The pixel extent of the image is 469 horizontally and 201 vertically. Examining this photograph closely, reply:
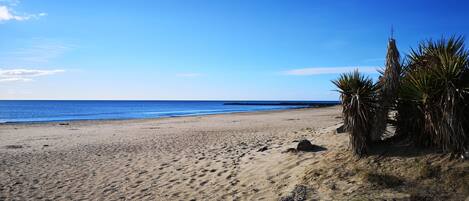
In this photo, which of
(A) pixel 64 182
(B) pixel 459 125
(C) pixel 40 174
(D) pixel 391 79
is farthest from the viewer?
(C) pixel 40 174

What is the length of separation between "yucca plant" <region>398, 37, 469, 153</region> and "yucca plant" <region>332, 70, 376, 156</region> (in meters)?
0.61

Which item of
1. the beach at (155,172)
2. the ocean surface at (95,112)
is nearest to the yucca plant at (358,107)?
the beach at (155,172)

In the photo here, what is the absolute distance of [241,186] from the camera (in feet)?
25.9

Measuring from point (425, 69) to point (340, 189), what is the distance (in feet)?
8.74

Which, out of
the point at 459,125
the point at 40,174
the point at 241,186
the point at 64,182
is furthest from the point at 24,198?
the point at 459,125

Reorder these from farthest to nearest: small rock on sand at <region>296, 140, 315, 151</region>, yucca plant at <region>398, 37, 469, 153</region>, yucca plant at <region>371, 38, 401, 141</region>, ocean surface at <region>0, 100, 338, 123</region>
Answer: ocean surface at <region>0, 100, 338, 123</region> → small rock on sand at <region>296, 140, 315, 151</region> → yucca plant at <region>371, 38, 401, 141</region> → yucca plant at <region>398, 37, 469, 153</region>

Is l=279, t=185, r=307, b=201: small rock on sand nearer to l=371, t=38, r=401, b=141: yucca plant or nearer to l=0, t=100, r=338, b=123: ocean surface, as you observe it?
l=371, t=38, r=401, b=141: yucca plant

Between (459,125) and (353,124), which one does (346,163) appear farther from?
(459,125)

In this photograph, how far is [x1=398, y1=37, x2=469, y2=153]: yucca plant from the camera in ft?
21.4

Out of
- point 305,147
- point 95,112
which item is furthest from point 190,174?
point 95,112

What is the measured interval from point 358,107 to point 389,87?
0.83m

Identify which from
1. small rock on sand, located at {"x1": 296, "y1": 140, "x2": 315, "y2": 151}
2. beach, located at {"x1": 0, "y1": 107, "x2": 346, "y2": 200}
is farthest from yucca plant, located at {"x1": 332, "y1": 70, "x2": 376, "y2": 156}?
small rock on sand, located at {"x1": 296, "y1": 140, "x2": 315, "y2": 151}

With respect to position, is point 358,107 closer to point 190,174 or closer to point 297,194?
point 297,194

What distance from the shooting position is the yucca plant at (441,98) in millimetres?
6523
